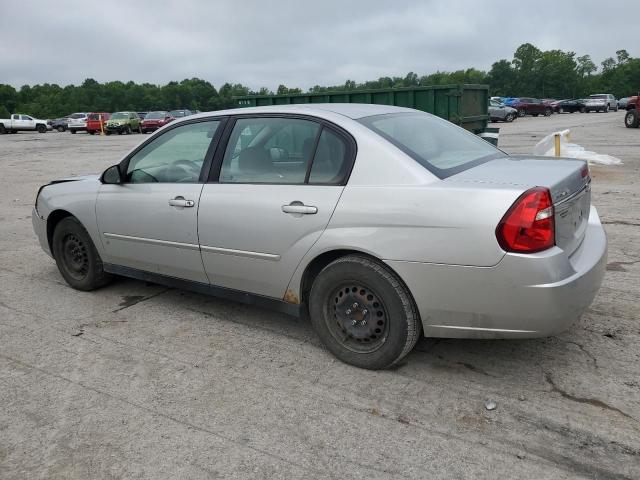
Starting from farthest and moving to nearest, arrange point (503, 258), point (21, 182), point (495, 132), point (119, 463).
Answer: point (21, 182)
point (495, 132)
point (503, 258)
point (119, 463)

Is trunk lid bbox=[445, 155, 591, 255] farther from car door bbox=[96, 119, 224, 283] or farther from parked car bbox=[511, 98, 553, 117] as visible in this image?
parked car bbox=[511, 98, 553, 117]

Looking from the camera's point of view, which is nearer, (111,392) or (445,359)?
(111,392)

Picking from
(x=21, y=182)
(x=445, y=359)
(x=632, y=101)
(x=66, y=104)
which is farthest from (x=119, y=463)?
(x=66, y=104)

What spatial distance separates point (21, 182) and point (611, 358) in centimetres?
1427

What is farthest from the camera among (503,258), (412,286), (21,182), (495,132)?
(21,182)

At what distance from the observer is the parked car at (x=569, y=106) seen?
54.1 meters

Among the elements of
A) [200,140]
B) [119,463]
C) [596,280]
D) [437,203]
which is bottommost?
[119,463]

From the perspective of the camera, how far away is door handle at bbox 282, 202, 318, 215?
3457 millimetres

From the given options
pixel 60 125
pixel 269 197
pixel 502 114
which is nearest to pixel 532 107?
pixel 502 114

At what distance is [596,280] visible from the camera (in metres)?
3.23

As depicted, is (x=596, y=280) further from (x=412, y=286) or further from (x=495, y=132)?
(x=495, y=132)

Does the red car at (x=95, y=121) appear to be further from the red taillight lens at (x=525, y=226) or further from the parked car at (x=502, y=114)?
the red taillight lens at (x=525, y=226)

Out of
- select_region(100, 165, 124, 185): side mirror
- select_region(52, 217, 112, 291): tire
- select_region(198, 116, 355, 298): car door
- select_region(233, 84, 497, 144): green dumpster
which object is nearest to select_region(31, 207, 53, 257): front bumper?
select_region(52, 217, 112, 291): tire

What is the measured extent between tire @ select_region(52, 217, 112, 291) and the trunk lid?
10.8 feet
